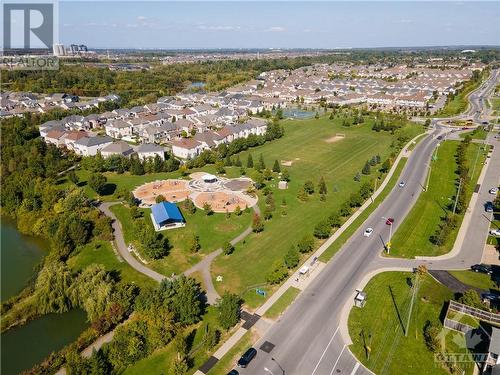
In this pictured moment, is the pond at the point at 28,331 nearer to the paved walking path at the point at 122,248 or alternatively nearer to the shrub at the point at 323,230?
the paved walking path at the point at 122,248

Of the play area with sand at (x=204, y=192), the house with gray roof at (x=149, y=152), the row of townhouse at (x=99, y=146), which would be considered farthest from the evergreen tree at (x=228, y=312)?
the house with gray roof at (x=149, y=152)

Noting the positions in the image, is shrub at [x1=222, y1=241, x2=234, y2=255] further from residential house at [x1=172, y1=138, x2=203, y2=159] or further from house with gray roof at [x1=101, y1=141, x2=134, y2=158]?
house with gray roof at [x1=101, y1=141, x2=134, y2=158]

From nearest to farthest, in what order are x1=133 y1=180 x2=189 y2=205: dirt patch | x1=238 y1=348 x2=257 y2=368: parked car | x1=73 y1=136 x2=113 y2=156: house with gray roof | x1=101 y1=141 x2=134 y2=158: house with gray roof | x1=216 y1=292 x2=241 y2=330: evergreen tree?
x1=238 y1=348 x2=257 y2=368: parked car
x1=216 y1=292 x2=241 y2=330: evergreen tree
x1=133 y1=180 x2=189 y2=205: dirt patch
x1=101 y1=141 x2=134 y2=158: house with gray roof
x1=73 y1=136 x2=113 y2=156: house with gray roof

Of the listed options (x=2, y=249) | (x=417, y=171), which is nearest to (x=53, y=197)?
(x=2, y=249)

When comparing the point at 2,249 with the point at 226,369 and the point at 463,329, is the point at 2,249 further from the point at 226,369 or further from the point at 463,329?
the point at 463,329

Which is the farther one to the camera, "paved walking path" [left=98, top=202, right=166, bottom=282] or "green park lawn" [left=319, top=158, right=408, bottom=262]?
"green park lawn" [left=319, top=158, right=408, bottom=262]

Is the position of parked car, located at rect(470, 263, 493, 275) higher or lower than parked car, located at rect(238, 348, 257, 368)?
higher

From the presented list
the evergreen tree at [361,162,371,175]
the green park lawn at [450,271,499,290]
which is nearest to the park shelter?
the green park lawn at [450,271,499,290]

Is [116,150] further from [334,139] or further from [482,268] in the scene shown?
[482,268]
